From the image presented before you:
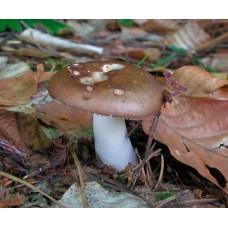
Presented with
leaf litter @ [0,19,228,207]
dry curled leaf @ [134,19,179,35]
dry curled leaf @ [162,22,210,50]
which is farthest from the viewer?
dry curled leaf @ [134,19,179,35]

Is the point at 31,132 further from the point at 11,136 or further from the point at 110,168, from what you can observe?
the point at 110,168

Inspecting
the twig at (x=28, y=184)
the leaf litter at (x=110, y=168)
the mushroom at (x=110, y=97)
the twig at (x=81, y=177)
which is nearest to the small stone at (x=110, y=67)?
the mushroom at (x=110, y=97)

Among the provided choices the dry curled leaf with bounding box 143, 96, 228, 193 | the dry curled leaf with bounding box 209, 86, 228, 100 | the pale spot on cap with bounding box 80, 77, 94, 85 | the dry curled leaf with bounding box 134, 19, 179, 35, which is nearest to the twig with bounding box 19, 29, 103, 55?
the dry curled leaf with bounding box 134, 19, 179, 35

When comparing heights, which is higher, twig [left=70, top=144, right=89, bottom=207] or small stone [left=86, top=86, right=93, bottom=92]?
small stone [left=86, top=86, right=93, bottom=92]

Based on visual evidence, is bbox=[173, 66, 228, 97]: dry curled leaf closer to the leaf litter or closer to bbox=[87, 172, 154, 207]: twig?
the leaf litter

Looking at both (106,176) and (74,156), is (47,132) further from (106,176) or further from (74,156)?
(106,176)

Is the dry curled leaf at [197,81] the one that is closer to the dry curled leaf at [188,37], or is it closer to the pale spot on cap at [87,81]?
the pale spot on cap at [87,81]

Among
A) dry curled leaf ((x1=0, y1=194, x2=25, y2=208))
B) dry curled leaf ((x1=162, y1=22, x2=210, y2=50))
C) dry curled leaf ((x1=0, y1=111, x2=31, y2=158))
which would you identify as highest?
dry curled leaf ((x1=0, y1=111, x2=31, y2=158))
